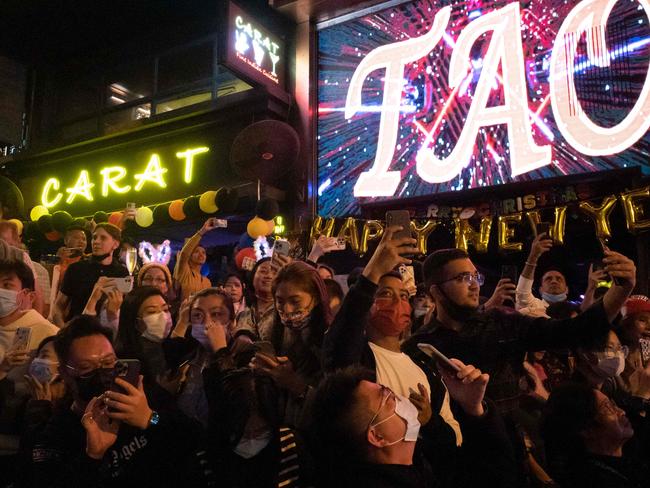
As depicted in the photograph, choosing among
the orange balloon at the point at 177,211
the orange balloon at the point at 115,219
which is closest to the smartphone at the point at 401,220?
the orange balloon at the point at 177,211

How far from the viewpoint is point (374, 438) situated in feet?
7.70

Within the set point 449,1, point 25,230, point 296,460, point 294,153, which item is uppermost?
point 449,1

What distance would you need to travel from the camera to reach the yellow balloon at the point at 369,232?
306 inches

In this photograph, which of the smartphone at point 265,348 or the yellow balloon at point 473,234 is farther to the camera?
the yellow balloon at point 473,234

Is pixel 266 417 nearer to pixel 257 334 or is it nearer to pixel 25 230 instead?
pixel 257 334

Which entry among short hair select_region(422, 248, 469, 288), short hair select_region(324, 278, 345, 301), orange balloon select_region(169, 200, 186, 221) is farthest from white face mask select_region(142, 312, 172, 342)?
orange balloon select_region(169, 200, 186, 221)

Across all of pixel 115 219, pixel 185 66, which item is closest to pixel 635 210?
pixel 115 219

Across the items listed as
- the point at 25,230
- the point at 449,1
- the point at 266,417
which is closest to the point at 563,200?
the point at 449,1

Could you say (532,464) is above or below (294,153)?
below

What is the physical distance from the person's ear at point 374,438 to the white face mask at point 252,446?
0.64m

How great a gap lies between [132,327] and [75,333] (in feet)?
2.58

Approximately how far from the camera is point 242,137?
28.6 feet

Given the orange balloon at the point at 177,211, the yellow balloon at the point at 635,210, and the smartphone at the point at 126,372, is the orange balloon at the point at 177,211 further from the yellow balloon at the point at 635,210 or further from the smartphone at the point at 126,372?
the smartphone at the point at 126,372

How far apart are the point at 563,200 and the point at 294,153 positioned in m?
3.64
